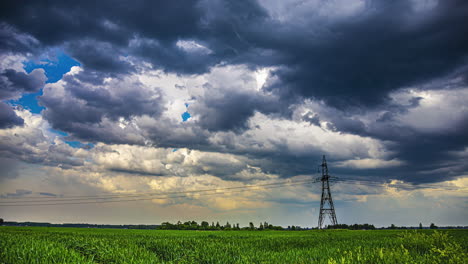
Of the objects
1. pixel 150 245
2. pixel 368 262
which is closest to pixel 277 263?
pixel 368 262

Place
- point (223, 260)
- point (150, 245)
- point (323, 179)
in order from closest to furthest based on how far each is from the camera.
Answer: point (223, 260)
point (150, 245)
point (323, 179)

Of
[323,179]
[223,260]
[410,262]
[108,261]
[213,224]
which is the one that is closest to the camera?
[410,262]

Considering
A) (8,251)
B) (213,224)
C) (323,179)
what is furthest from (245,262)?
(213,224)

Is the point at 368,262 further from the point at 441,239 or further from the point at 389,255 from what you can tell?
the point at 441,239

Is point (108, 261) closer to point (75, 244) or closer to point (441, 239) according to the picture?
point (75, 244)

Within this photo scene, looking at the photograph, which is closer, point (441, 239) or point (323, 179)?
point (441, 239)

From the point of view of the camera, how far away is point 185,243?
67.2ft

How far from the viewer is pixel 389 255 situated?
476 inches

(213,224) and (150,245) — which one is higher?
(150,245)

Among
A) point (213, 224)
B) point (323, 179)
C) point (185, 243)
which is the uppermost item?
point (323, 179)

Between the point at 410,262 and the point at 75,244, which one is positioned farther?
the point at 75,244

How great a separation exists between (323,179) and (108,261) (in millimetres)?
76390

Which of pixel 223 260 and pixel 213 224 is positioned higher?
pixel 223 260

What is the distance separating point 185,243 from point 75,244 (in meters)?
7.07
